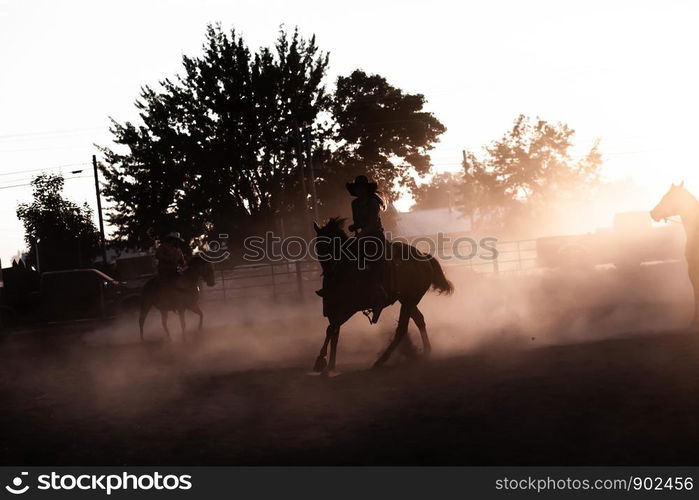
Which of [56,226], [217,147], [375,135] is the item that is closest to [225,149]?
[217,147]

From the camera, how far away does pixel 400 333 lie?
11.1 metres

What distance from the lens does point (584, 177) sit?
68.6 m

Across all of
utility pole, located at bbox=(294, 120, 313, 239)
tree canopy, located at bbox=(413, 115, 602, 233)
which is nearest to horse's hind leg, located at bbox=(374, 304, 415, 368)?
utility pole, located at bbox=(294, 120, 313, 239)

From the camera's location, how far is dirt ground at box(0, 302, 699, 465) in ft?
20.3

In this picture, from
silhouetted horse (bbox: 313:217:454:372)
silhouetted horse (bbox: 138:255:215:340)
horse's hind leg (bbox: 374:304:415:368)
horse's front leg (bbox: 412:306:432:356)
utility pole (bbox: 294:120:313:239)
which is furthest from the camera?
utility pole (bbox: 294:120:313:239)

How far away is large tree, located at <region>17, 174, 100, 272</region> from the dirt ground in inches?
1362

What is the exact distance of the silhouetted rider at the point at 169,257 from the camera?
54.7 ft

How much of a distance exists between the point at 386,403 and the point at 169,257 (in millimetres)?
9607

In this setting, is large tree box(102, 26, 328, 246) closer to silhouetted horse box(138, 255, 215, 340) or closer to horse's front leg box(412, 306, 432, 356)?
silhouetted horse box(138, 255, 215, 340)

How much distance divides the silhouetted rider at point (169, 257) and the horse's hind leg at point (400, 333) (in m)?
6.83

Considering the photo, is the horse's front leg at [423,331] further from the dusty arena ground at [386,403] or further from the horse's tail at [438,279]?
the horse's tail at [438,279]

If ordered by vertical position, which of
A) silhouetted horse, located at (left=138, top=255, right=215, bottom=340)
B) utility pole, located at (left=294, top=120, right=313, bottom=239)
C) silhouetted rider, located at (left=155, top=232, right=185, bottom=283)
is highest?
utility pole, located at (left=294, top=120, right=313, bottom=239)
